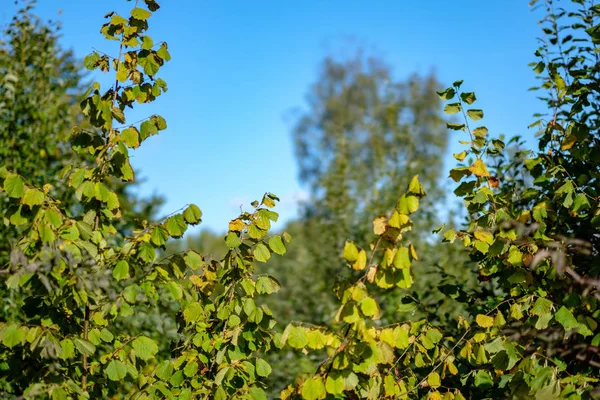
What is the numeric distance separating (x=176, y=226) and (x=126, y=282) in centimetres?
40

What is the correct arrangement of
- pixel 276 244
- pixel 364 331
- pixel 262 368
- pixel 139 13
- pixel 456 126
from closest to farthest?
pixel 364 331 < pixel 262 368 < pixel 276 244 < pixel 139 13 < pixel 456 126

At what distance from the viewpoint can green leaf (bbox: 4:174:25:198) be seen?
1.94 metres

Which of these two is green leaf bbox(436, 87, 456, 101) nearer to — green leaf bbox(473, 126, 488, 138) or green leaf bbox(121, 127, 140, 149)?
green leaf bbox(473, 126, 488, 138)

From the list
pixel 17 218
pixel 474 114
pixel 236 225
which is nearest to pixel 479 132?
pixel 474 114

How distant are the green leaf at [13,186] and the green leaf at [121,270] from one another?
421 millimetres

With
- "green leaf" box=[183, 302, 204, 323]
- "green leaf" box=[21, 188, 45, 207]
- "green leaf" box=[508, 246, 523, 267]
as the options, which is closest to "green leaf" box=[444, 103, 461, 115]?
"green leaf" box=[508, 246, 523, 267]

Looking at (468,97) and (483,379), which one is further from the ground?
(468,97)

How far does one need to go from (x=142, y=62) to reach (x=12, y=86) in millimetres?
2676

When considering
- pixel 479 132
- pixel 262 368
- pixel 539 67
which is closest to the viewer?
pixel 262 368

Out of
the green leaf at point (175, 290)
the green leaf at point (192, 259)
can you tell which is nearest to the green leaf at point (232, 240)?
the green leaf at point (192, 259)

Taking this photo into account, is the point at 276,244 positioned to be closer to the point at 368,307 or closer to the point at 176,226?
the point at 176,226

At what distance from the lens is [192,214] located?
2.18 meters

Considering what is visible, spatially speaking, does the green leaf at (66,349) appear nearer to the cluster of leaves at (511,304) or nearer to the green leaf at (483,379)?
the cluster of leaves at (511,304)

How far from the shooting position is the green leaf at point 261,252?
2271 millimetres
